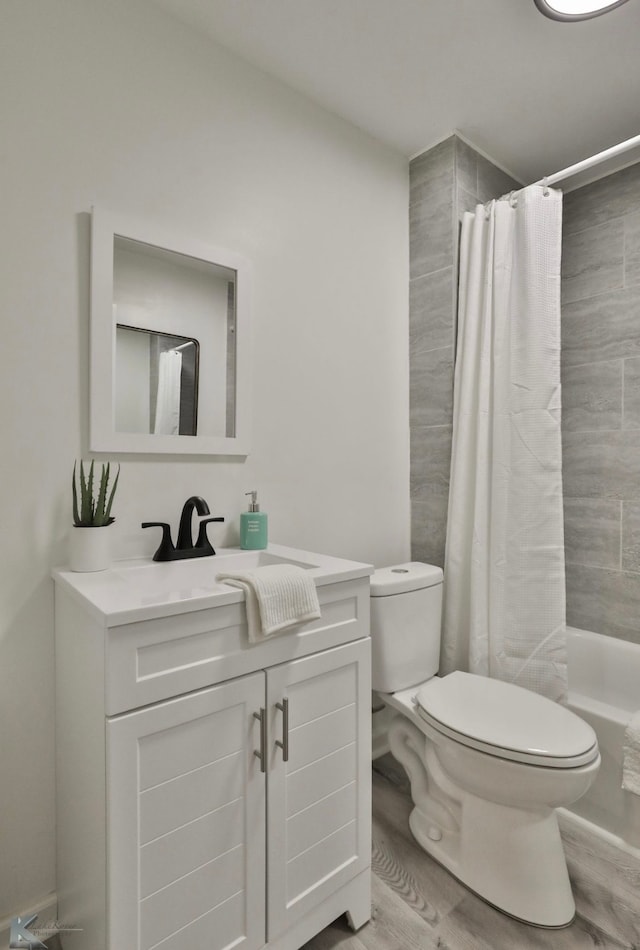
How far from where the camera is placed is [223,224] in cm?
157

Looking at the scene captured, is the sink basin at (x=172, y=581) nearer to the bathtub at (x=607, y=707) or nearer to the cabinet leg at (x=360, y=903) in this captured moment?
the cabinet leg at (x=360, y=903)

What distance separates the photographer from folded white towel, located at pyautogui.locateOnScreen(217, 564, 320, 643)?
1.04 metres

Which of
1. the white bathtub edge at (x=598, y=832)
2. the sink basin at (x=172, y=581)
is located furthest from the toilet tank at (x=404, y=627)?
the white bathtub edge at (x=598, y=832)

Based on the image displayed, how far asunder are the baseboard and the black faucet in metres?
0.87

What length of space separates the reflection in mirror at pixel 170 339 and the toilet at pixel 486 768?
0.83m

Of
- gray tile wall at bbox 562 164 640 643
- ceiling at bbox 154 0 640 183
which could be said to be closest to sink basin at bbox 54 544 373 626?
gray tile wall at bbox 562 164 640 643

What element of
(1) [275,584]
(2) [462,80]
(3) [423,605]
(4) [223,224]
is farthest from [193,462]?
(2) [462,80]

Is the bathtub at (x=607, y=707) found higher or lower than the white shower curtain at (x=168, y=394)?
lower

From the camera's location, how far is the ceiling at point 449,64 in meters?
1.48

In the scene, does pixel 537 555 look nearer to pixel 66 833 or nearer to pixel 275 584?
pixel 275 584

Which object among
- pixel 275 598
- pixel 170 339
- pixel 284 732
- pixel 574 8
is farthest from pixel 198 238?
pixel 284 732

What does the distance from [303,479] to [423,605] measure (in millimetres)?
621

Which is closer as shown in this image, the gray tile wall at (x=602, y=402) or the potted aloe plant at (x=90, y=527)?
the potted aloe plant at (x=90, y=527)

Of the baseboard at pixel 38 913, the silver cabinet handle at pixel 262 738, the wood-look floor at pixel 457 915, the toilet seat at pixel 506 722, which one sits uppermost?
the silver cabinet handle at pixel 262 738
